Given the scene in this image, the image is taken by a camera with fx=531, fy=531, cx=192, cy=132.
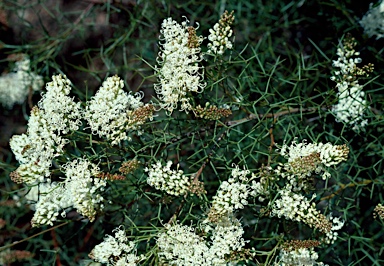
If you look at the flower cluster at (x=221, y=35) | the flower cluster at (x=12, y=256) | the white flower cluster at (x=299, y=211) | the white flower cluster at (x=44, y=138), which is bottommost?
the flower cluster at (x=12, y=256)

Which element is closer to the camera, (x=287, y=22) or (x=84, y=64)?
(x=287, y=22)

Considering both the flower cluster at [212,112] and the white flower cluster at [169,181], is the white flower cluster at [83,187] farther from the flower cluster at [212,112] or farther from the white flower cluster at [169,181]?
the flower cluster at [212,112]

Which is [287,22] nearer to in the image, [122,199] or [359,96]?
[359,96]

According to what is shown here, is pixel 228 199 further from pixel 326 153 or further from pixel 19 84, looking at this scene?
pixel 19 84

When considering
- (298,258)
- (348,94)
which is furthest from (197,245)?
(348,94)

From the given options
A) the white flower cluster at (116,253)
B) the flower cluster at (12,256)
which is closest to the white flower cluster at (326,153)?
the white flower cluster at (116,253)

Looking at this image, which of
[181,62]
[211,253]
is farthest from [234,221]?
[181,62]
